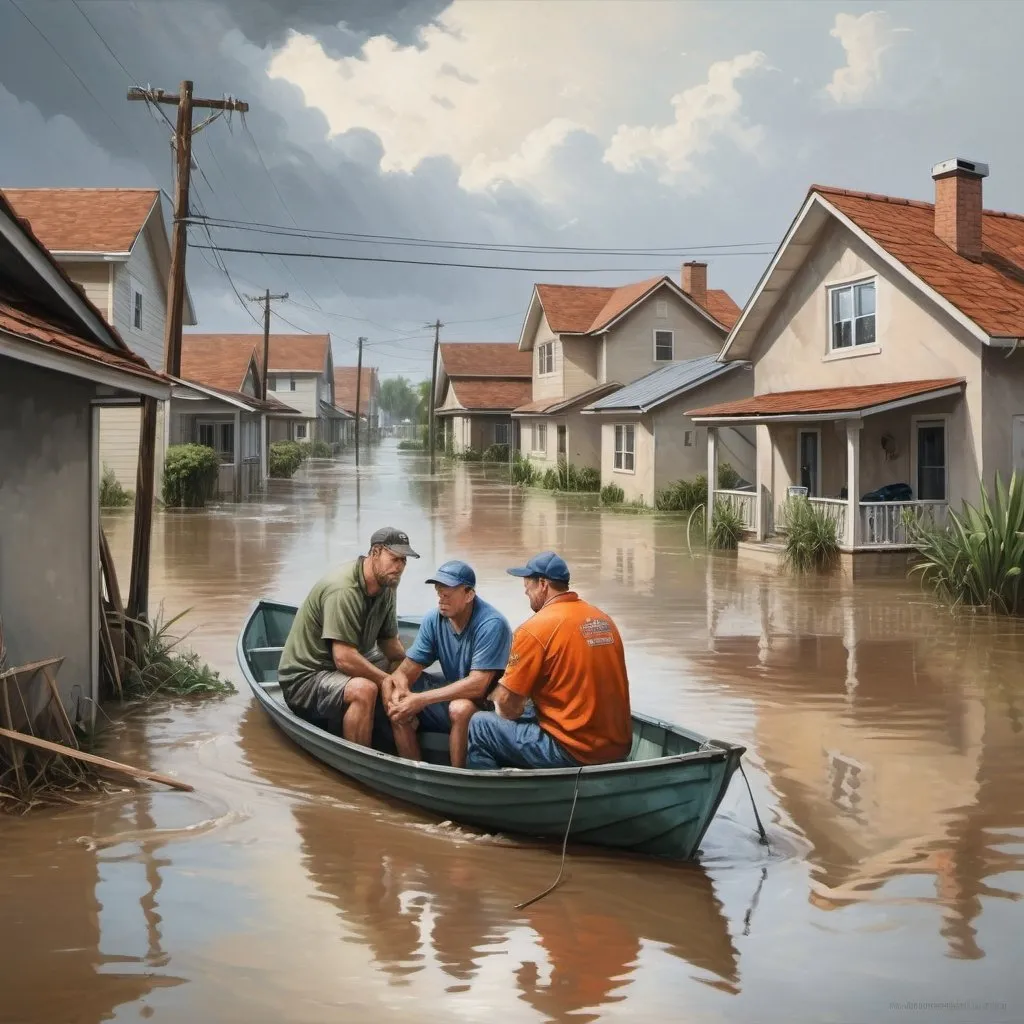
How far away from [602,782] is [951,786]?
3415 mm

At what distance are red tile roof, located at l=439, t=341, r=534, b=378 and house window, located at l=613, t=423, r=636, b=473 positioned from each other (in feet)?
105

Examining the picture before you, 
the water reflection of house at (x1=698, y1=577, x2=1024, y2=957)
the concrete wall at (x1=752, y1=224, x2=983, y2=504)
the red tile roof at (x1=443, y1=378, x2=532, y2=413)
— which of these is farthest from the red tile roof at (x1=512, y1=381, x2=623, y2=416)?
the water reflection of house at (x1=698, y1=577, x2=1024, y2=957)

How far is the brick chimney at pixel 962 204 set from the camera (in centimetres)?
2219

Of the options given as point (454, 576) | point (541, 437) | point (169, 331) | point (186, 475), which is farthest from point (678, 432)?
point (454, 576)

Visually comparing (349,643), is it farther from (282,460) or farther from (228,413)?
(282,460)

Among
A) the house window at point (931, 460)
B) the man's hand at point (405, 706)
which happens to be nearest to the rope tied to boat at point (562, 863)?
the man's hand at point (405, 706)

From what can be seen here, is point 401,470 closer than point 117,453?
No

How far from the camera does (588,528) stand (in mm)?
30141

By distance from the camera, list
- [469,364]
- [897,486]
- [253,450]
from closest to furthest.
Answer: [897,486] < [253,450] < [469,364]

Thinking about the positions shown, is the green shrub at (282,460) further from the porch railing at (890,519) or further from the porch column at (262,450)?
the porch railing at (890,519)

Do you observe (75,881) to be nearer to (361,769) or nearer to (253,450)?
(361,769)

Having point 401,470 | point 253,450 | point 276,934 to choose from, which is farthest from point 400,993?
point 401,470

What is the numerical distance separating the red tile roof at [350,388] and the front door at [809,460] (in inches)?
4431

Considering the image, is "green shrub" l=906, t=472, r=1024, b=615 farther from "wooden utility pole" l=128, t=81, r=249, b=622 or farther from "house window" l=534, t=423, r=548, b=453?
"house window" l=534, t=423, r=548, b=453
